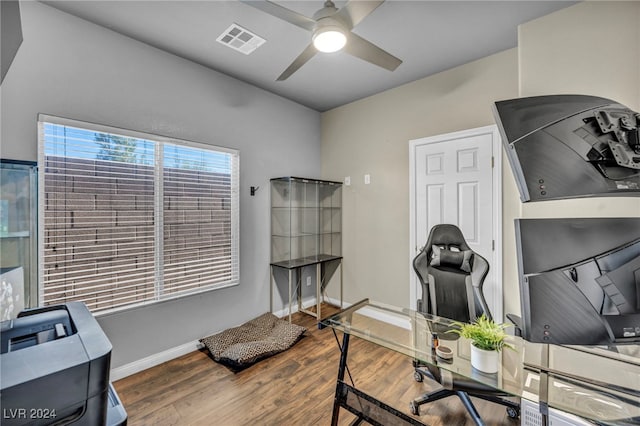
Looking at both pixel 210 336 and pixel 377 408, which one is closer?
pixel 377 408

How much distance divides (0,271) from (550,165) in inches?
79.3

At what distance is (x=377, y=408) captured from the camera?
1.45 meters

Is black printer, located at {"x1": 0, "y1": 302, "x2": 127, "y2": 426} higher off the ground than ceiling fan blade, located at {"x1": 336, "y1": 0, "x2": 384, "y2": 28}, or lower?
lower

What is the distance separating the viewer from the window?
6.42ft

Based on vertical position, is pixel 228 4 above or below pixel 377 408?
above

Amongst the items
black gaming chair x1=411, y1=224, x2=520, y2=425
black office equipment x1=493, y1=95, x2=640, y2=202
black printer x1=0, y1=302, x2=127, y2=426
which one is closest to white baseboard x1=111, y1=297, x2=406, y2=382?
black gaming chair x1=411, y1=224, x2=520, y2=425

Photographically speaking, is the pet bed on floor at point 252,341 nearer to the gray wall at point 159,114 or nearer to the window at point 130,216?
the gray wall at point 159,114

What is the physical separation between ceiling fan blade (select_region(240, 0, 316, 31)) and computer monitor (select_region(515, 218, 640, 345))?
160 centimetres

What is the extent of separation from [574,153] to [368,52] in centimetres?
156

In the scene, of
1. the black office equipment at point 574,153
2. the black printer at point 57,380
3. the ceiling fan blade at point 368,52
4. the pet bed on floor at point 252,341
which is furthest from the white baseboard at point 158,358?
the ceiling fan blade at point 368,52

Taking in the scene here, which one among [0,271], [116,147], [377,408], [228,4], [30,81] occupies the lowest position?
[377,408]

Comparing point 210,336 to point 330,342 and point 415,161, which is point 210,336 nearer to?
point 330,342

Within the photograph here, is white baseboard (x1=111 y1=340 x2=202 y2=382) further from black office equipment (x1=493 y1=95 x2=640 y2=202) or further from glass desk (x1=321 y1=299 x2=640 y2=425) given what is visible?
black office equipment (x1=493 y1=95 x2=640 y2=202)

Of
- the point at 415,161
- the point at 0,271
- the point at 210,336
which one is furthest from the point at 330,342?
the point at 0,271
